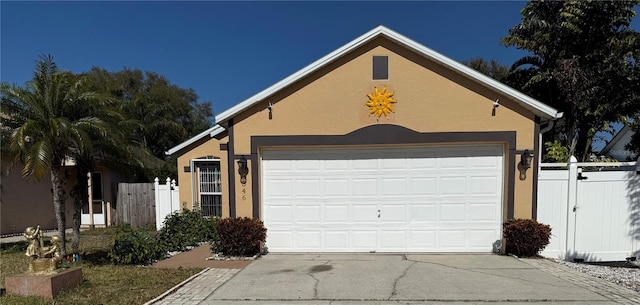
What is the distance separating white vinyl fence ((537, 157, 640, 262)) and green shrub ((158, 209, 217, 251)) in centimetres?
767

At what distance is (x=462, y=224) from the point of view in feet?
23.9

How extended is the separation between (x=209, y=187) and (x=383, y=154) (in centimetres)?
688

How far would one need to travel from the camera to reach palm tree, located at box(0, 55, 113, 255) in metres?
6.23

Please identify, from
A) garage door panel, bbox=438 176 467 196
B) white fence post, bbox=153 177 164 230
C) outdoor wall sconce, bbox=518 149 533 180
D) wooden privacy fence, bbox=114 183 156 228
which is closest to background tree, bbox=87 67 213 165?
wooden privacy fence, bbox=114 183 156 228

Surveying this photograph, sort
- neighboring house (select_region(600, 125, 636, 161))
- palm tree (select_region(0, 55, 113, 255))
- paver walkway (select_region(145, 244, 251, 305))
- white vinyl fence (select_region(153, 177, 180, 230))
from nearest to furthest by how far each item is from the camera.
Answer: paver walkway (select_region(145, 244, 251, 305))
palm tree (select_region(0, 55, 113, 255))
white vinyl fence (select_region(153, 177, 180, 230))
neighboring house (select_region(600, 125, 636, 161))

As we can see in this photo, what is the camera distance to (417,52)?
7082 millimetres

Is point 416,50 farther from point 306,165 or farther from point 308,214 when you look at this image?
point 308,214

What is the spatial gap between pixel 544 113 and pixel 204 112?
2685cm

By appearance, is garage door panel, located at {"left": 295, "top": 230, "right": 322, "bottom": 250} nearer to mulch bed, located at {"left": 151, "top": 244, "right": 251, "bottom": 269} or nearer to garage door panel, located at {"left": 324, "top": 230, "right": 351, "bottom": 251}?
garage door panel, located at {"left": 324, "top": 230, "right": 351, "bottom": 251}

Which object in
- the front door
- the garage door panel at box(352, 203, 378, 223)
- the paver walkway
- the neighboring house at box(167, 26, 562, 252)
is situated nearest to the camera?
the paver walkway

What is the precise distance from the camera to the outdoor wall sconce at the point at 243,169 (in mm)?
7324

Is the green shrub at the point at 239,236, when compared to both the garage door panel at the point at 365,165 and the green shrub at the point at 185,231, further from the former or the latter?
the garage door panel at the point at 365,165

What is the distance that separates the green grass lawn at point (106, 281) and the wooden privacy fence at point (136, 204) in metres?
4.51

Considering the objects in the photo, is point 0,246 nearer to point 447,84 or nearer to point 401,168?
point 401,168
